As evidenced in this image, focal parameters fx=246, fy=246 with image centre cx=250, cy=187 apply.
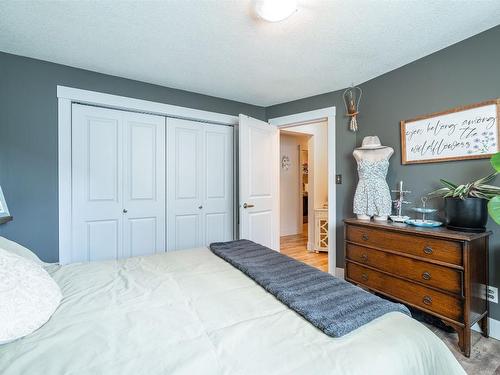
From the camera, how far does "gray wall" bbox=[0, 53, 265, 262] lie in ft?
6.97

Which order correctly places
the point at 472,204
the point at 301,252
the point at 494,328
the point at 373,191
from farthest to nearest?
Answer: the point at 301,252 → the point at 373,191 → the point at 494,328 → the point at 472,204

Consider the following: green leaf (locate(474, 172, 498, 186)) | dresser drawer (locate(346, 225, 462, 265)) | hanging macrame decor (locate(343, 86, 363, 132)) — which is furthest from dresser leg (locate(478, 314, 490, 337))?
hanging macrame decor (locate(343, 86, 363, 132))

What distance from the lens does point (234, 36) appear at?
6.10ft

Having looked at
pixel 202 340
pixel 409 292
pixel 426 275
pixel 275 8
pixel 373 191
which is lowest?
pixel 409 292

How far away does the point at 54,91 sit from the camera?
229 centimetres

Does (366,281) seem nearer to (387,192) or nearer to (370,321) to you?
(387,192)

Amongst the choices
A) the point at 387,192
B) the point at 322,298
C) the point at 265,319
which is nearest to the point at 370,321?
the point at 322,298

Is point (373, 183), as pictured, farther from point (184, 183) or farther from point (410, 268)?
point (184, 183)

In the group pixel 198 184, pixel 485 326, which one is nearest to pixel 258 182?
pixel 198 184

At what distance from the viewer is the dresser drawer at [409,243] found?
1.66m

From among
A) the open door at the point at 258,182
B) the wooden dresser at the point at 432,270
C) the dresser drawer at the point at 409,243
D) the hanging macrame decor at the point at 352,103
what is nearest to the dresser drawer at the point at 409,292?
the wooden dresser at the point at 432,270

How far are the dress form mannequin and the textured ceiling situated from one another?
2.66 ft

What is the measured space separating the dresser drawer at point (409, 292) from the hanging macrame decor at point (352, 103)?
4.96ft

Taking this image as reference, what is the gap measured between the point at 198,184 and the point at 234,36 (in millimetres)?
1718
